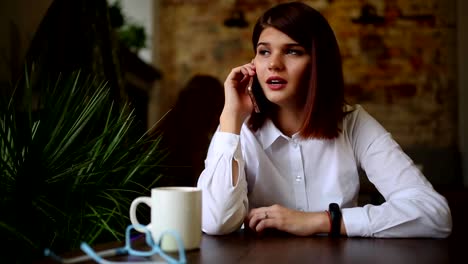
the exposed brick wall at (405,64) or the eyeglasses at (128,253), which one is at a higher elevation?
the exposed brick wall at (405,64)

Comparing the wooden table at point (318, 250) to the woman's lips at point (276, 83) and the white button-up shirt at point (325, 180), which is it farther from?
the woman's lips at point (276, 83)

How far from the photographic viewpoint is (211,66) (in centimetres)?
569

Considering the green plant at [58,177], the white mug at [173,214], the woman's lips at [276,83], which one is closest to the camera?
the white mug at [173,214]

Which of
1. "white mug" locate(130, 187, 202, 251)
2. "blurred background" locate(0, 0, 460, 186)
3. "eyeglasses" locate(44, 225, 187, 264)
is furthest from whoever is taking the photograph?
"blurred background" locate(0, 0, 460, 186)

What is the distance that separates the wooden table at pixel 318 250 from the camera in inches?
34.8

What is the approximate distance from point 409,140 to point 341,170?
13.7 ft

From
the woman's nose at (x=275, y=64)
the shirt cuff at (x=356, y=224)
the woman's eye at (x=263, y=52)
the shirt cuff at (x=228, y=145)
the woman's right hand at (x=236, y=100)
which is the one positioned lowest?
the shirt cuff at (x=356, y=224)

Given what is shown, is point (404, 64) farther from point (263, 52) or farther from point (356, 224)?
point (356, 224)

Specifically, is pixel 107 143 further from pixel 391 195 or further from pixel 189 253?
pixel 391 195

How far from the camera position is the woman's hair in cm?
153

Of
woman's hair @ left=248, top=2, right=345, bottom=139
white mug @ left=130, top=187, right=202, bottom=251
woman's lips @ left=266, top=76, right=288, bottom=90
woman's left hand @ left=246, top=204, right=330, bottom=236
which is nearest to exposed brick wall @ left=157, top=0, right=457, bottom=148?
woman's hair @ left=248, top=2, right=345, bottom=139

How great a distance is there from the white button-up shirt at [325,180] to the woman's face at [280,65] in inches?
5.7

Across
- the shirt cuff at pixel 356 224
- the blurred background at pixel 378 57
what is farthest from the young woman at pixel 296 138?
the blurred background at pixel 378 57

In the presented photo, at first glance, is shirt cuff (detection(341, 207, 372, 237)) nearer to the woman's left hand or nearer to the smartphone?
the woman's left hand
